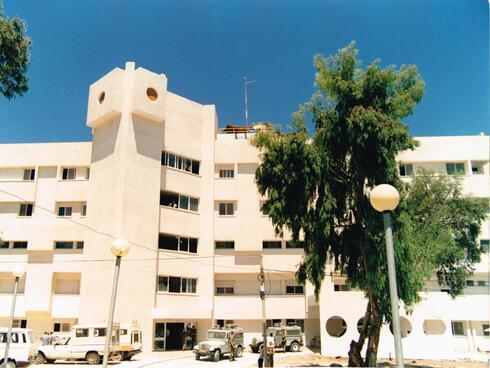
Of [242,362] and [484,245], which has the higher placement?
[484,245]

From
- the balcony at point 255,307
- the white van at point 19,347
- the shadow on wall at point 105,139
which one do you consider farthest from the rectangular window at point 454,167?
the white van at point 19,347

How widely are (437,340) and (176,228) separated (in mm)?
19464

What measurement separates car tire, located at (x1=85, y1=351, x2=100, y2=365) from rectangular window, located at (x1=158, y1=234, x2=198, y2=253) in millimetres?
10423

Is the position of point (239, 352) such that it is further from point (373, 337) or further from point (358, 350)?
point (373, 337)

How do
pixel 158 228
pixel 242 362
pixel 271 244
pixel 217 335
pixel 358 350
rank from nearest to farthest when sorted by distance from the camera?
pixel 358 350
pixel 242 362
pixel 217 335
pixel 158 228
pixel 271 244

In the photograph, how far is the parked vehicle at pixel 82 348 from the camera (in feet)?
80.5

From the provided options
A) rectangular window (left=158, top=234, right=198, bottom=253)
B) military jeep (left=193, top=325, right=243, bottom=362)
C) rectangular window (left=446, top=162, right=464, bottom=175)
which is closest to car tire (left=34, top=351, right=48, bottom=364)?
military jeep (left=193, top=325, right=243, bottom=362)

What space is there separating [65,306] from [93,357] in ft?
33.8

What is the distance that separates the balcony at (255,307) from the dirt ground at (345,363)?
6.97 metres

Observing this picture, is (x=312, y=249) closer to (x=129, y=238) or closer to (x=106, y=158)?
(x=129, y=238)

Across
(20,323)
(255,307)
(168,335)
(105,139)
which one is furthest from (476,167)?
(20,323)

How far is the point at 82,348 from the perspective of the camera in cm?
2467

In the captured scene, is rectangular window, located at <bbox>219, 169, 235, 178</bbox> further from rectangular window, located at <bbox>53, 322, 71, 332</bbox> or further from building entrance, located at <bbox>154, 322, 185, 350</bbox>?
rectangular window, located at <bbox>53, 322, 71, 332</bbox>

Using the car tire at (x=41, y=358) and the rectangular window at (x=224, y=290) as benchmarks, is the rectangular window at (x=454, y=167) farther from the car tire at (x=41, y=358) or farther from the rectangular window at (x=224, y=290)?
the car tire at (x=41, y=358)
